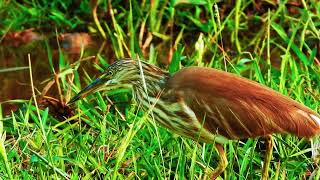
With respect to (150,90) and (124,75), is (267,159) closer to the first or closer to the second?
(150,90)

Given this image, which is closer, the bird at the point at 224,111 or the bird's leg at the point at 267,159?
the bird at the point at 224,111

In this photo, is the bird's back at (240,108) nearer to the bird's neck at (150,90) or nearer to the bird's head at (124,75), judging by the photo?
the bird's neck at (150,90)

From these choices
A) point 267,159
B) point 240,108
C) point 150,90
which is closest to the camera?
point 240,108

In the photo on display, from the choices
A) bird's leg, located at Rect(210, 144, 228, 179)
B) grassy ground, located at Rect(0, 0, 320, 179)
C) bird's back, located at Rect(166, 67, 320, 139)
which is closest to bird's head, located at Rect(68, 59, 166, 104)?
grassy ground, located at Rect(0, 0, 320, 179)

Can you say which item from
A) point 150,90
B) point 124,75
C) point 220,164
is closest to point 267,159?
point 220,164

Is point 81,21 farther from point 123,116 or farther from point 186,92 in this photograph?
point 186,92

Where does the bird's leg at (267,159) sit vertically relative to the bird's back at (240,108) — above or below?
below

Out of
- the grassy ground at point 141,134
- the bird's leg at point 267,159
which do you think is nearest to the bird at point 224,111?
the bird's leg at point 267,159

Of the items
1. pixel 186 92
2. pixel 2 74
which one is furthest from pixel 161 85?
pixel 2 74
